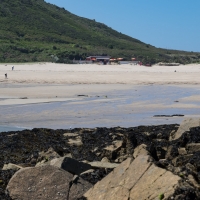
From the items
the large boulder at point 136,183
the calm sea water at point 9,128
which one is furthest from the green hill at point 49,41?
the large boulder at point 136,183

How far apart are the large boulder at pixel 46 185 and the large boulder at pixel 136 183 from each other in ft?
0.93

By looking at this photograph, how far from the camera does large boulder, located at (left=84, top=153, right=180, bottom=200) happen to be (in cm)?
616

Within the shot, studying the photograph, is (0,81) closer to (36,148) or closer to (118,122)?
(118,122)

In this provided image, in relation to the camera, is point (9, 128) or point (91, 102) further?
point (91, 102)

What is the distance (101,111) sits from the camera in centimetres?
2128

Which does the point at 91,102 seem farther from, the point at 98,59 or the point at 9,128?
the point at 98,59

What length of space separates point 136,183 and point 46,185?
4.27ft

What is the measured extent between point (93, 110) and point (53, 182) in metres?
14.6

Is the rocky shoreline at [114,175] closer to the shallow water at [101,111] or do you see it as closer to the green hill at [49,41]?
the shallow water at [101,111]

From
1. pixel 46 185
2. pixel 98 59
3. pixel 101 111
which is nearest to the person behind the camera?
pixel 46 185

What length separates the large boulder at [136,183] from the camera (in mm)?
6164

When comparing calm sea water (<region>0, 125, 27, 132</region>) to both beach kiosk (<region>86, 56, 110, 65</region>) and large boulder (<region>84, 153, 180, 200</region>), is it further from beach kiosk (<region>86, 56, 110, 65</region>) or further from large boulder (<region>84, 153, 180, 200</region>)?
beach kiosk (<region>86, 56, 110, 65</region>)

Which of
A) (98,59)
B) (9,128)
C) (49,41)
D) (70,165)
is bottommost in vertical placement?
(9,128)

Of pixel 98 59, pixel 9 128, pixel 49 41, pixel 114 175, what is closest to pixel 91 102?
pixel 9 128
